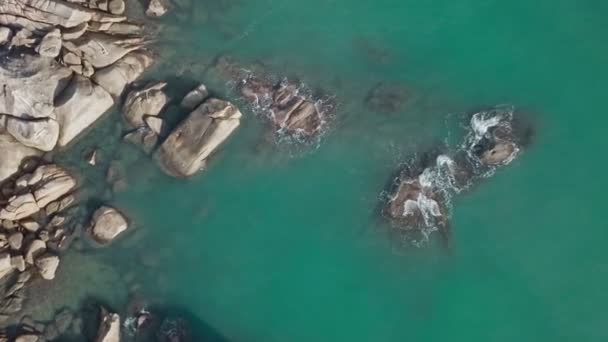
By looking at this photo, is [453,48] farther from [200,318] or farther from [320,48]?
[200,318]


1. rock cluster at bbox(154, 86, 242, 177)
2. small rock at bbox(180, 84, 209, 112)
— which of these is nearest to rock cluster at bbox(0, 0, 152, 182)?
small rock at bbox(180, 84, 209, 112)

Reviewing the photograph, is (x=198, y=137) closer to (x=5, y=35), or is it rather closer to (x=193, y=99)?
(x=193, y=99)

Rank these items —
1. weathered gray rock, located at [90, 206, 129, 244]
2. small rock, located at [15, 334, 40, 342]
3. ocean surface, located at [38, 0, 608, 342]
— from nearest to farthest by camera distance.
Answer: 1. ocean surface, located at [38, 0, 608, 342]
2. small rock, located at [15, 334, 40, 342]
3. weathered gray rock, located at [90, 206, 129, 244]

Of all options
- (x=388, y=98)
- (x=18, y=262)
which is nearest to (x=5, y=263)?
(x=18, y=262)

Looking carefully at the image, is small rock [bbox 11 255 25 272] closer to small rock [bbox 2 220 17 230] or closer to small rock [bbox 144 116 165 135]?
small rock [bbox 2 220 17 230]

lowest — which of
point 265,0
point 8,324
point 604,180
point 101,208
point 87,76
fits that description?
point 8,324

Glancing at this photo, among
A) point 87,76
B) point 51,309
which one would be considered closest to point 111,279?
point 51,309

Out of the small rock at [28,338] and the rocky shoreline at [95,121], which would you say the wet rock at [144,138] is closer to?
the rocky shoreline at [95,121]
